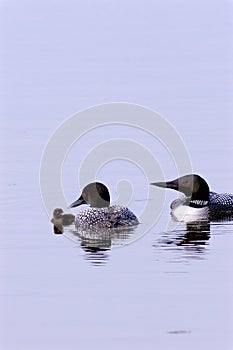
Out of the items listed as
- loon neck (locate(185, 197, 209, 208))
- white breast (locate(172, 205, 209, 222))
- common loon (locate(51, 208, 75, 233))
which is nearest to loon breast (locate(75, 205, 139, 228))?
common loon (locate(51, 208, 75, 233))

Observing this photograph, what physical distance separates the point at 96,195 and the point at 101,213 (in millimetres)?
368

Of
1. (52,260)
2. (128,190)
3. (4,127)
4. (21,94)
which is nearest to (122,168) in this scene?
(128,190)

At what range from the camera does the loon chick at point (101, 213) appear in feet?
38.5

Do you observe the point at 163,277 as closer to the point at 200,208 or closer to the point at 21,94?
the point at 200,208

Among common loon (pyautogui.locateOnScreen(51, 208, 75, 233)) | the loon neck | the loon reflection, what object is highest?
the loon neck

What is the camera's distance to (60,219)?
11.8 meters

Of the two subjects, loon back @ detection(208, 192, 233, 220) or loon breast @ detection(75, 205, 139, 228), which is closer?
loon breast @ detection(75, 205, 139, 228)

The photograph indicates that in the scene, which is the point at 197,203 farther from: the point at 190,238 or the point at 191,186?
the point at 190,238

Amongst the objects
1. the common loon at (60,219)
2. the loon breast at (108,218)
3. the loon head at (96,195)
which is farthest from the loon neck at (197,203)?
the common loon at (60,219)

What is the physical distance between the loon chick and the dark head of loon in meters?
0.79

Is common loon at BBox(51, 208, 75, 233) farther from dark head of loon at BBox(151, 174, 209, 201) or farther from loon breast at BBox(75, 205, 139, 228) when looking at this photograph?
dark head of loon at BBox(151, 174, 209, 201)

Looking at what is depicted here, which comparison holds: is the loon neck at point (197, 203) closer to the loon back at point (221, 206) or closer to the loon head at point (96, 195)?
the loon back at point (221, 206)

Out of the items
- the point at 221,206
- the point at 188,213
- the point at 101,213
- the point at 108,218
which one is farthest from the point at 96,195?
the point at 221,206

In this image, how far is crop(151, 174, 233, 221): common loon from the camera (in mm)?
12414
